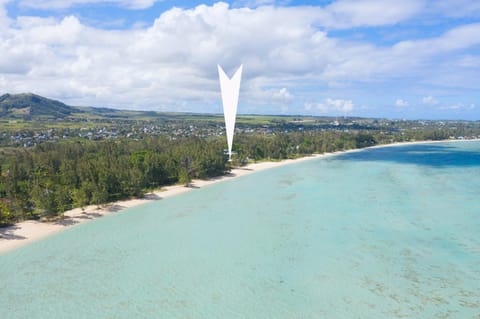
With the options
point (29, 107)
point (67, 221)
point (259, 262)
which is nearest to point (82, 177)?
point (67, 221)

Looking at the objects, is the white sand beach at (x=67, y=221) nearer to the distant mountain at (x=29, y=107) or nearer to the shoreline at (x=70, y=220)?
the shoreline at (x=70, y=220)

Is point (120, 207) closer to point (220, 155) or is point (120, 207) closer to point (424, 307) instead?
point (220, 155)

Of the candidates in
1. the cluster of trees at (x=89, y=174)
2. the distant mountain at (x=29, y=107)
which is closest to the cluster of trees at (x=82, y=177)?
the cluster of trees at (x=89, y=174)

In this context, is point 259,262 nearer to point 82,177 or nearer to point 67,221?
point 67,221

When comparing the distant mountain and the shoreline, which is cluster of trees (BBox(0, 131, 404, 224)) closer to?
the shoreline

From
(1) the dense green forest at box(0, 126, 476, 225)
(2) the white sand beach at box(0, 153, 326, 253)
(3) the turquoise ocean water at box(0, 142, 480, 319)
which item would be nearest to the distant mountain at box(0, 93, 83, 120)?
(1) the dense green forest at box(0, 126, 476, 225)

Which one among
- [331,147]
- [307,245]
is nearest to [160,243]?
[307,245]
